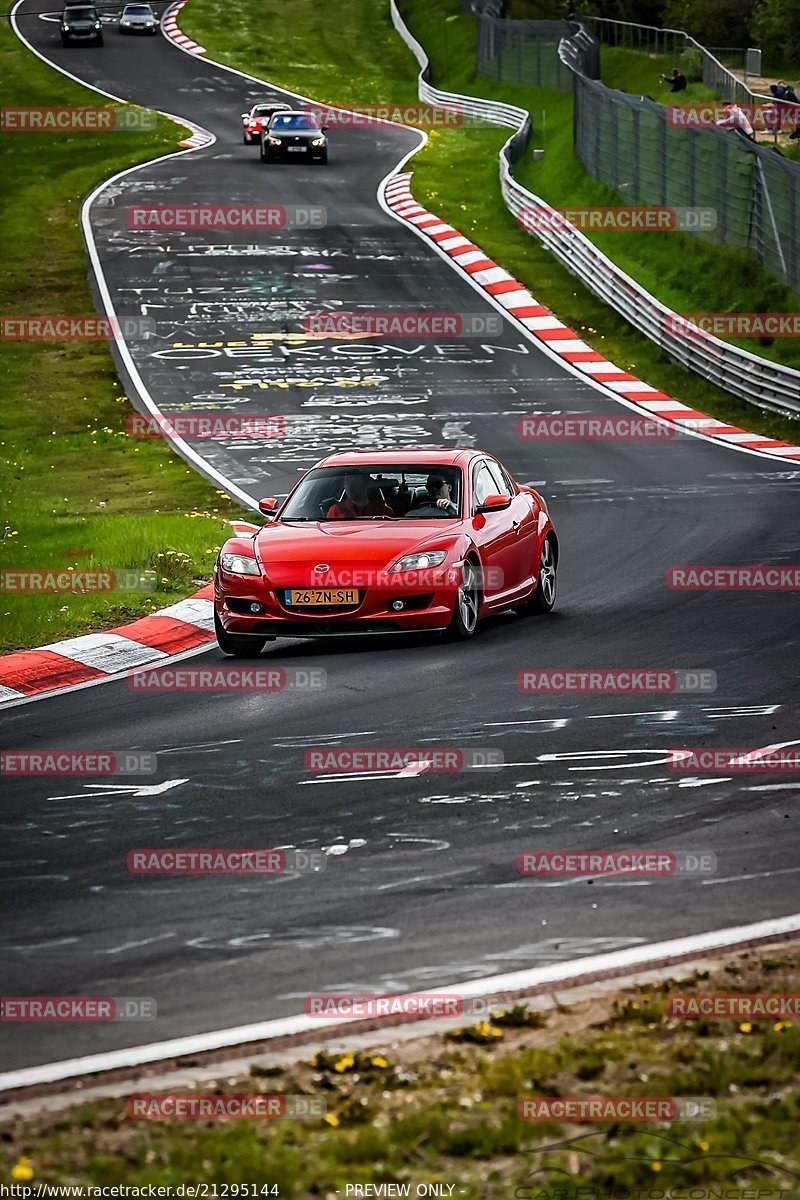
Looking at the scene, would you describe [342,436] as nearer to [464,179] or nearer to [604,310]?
[604,310]

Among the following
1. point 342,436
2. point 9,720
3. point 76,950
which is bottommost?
point 342,436

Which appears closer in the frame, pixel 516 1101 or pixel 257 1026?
pixel 516 1101

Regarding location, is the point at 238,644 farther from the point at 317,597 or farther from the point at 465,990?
the point at 465,990

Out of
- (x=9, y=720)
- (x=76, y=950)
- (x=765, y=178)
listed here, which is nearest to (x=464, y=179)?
(x=765, y=178)

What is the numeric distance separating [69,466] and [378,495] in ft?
32.8

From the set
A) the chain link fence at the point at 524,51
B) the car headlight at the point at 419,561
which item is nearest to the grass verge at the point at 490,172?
the chain link fence at the point at 524,51

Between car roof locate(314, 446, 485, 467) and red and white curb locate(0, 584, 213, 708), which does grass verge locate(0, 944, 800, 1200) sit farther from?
car roof locate(314, 446, 485, 467)

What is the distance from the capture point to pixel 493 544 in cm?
1391

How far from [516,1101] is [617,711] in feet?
19.1

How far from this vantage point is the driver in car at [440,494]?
14.0m

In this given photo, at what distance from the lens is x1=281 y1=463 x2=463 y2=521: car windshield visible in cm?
1405

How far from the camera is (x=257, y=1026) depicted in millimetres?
5852

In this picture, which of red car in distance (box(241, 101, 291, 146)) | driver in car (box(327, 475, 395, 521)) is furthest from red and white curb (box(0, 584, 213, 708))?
red car in distance (box(241, 101, 291, 146))

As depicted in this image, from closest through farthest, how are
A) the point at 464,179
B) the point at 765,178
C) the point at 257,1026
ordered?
the point at 257,1026, the point at 765,178, the point at 464,179
